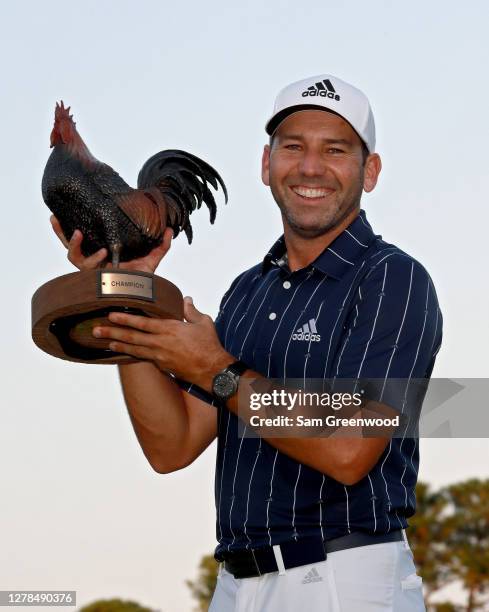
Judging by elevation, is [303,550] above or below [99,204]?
below

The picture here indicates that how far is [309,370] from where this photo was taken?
5059 millimetres

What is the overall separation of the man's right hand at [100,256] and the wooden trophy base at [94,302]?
0.31 m

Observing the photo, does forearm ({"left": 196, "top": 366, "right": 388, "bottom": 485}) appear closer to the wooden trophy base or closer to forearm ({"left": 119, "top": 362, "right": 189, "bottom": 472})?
the wooden trophy base

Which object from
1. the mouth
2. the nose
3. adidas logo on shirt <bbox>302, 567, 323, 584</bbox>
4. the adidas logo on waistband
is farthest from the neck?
adidas logo on shirt <bbox>302, 567, 323, 584</bbox>

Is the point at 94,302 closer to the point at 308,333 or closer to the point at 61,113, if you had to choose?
the point at 308,333

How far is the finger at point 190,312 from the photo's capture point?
4.98m

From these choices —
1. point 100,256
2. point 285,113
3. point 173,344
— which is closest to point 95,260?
point 100,256

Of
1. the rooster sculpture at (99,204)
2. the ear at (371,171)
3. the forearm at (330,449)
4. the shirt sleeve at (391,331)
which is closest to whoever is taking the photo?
the forearm at (330,449)

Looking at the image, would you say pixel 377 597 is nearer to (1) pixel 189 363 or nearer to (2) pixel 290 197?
(1) pixel 189 363

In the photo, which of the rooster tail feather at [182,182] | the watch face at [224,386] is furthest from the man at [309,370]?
the rooster tail feather at [182,182]

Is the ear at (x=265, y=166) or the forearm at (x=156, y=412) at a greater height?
the ear at (x=265, y=166)

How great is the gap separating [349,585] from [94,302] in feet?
5.02

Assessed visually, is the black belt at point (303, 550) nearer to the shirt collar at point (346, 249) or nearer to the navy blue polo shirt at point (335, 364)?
the navy blue polo shirt at point (335, 364)

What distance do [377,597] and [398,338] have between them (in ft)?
A: 3.45
